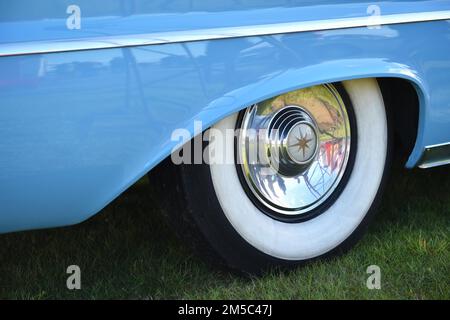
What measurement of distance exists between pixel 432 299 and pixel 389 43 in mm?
857

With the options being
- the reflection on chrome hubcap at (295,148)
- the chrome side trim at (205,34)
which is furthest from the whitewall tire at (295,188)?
the chrome side trim at (205,34)

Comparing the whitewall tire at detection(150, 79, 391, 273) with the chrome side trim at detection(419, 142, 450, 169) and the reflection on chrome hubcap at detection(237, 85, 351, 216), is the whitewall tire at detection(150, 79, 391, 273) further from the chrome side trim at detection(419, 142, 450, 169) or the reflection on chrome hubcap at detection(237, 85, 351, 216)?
the chrome side trim at detection(419, 142, 450, 169)

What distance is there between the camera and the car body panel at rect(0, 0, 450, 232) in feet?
7.52

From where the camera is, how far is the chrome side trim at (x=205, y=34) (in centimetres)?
228

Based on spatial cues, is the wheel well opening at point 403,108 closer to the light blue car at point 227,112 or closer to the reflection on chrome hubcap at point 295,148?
the light blue car at point 227,112

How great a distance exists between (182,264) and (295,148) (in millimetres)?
617

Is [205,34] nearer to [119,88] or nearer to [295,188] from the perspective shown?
[119,88]

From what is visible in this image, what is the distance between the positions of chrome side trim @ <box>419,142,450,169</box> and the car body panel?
1.49ft

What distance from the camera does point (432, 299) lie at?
2.71m

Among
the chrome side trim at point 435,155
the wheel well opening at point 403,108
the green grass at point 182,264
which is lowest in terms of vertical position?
the green grass at point 182,264

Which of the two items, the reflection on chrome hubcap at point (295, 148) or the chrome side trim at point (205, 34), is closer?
the chrome side trim at point (205, 34)

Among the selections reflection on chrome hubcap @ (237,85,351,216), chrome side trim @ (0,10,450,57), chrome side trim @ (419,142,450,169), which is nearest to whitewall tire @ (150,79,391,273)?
reflection on chrome hubcap @ (237,85,351,216)

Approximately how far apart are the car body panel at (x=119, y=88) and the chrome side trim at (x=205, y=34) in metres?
0.02

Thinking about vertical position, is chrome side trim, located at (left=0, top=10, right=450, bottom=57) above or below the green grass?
above
